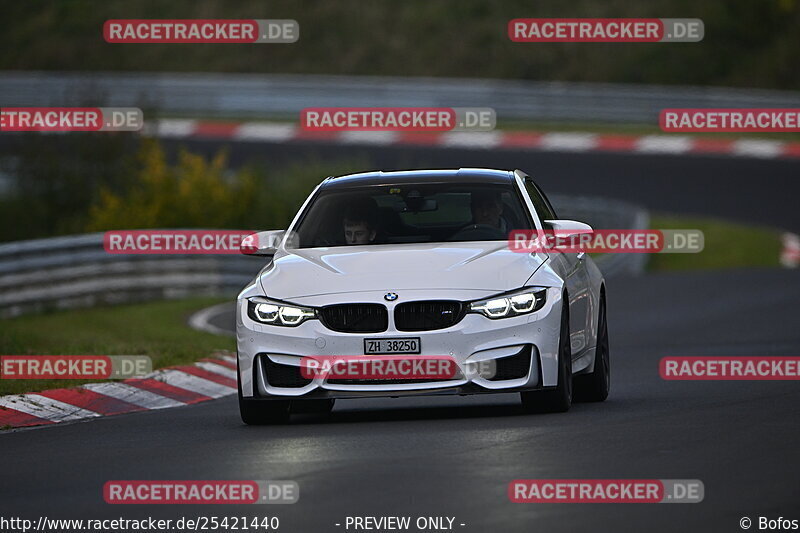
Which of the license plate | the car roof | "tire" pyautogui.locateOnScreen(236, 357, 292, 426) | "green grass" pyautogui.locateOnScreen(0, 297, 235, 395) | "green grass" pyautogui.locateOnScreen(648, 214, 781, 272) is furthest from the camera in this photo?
"green grass" pyautogui.locateOnScreen(648, 214, 781, 272)

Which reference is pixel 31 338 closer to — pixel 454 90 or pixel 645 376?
pixel 645 376

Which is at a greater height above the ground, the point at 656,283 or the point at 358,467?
the point at 656,283

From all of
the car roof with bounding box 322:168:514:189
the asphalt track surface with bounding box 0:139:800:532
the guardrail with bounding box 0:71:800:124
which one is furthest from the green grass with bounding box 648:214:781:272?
the car roof with bounding box 322:168:514:189

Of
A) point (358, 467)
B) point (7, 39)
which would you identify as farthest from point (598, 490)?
point (7, 39)

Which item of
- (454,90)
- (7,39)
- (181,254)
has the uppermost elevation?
(7,39)

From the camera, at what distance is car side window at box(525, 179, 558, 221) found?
41.1 ft

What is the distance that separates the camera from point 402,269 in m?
11.0

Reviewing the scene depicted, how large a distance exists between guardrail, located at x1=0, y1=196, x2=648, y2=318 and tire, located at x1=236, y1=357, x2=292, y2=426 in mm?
11480

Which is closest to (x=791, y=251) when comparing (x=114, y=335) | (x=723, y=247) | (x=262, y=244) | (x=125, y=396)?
(x=723, y=247)

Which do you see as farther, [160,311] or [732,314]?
[160,311]

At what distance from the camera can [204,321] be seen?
2159 centimetres

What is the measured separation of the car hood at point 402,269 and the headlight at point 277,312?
6cm

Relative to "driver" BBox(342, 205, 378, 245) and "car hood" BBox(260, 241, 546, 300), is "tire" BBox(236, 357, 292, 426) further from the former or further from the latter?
"driver" BBox(342, 205, 378, 245)

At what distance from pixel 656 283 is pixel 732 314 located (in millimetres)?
4027
